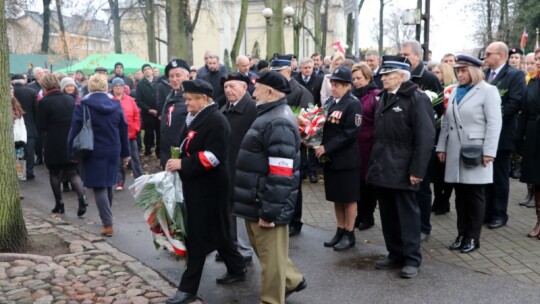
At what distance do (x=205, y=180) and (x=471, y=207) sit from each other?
313cm

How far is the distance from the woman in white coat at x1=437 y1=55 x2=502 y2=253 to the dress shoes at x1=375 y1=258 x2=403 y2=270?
3.05ft

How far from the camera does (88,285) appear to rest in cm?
554

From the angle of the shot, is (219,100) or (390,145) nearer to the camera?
(390,145)

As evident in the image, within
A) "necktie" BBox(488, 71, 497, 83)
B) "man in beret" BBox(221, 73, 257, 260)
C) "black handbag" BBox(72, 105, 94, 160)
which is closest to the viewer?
"man in beret" BBox(221, 73, 257, 260)

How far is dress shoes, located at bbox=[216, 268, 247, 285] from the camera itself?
5648mm

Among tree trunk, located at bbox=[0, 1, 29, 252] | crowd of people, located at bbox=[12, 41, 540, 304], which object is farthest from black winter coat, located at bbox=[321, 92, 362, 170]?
tree trunk, located at bbox=[0, 1, 29, 252]

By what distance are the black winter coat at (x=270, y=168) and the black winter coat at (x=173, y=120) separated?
99.9 inches

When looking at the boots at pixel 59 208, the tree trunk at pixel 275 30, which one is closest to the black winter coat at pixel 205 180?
the boots at pixel 59 208

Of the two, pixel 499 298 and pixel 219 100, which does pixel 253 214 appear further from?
pixel 219 100

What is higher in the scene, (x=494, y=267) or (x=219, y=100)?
(x=219, y=100)

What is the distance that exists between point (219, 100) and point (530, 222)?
4.77m

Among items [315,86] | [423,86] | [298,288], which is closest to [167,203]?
[298,288]

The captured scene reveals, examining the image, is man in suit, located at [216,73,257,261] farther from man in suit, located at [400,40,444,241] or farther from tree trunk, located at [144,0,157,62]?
tree trunk, located at [144,0,157,62]

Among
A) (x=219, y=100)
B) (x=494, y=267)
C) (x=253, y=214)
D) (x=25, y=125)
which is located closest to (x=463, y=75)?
(x=494, y=267)
